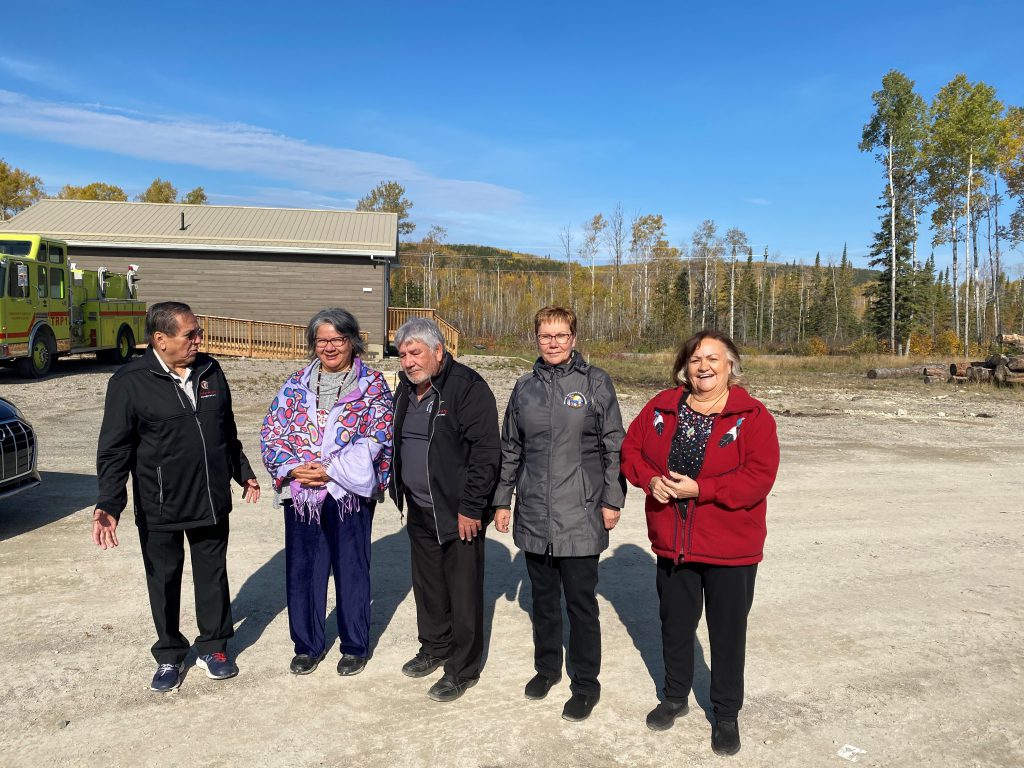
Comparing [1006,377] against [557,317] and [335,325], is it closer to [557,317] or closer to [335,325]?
[557,317]

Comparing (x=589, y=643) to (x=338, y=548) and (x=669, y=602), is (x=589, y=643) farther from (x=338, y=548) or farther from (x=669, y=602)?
(x=338, y=548)

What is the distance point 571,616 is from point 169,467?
2122 mm

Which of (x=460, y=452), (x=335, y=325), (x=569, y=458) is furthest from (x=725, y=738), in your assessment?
(x=335, y=325)

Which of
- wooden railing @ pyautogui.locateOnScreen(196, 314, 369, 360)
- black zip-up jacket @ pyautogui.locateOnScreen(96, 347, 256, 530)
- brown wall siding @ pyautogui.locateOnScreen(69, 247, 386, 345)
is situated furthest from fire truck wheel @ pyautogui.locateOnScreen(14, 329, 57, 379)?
black zip-up jacket @ pyautogui.locateOnScreen(96, 347, 256, 530)

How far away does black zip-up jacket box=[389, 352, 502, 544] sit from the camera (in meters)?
3.61

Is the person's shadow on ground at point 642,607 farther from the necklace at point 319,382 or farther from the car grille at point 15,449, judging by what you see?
the car grille at point 15,449

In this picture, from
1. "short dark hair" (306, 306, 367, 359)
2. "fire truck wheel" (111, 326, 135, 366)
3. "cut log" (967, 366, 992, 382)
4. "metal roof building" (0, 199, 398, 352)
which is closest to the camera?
"short dark hair" (306, 306, 367, 359)

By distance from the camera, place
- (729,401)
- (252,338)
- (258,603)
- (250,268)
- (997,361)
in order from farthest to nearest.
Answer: (250,268), (252,338), (997,361), (258,603), (729,401)

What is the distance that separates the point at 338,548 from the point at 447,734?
3.55ft

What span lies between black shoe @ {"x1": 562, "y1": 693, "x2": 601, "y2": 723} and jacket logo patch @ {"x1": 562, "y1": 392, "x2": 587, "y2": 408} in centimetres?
139

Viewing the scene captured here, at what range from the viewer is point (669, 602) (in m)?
3.36

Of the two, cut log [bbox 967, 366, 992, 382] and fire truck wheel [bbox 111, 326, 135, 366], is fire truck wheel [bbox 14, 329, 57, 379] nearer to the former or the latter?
fire truck wheel [bbox 111, 326, 135, 366]

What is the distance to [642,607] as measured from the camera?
191 inches

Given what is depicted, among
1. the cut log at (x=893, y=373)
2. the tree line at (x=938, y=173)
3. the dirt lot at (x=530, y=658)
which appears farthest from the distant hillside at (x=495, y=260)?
the dirt lot at (x=530, y=658)
